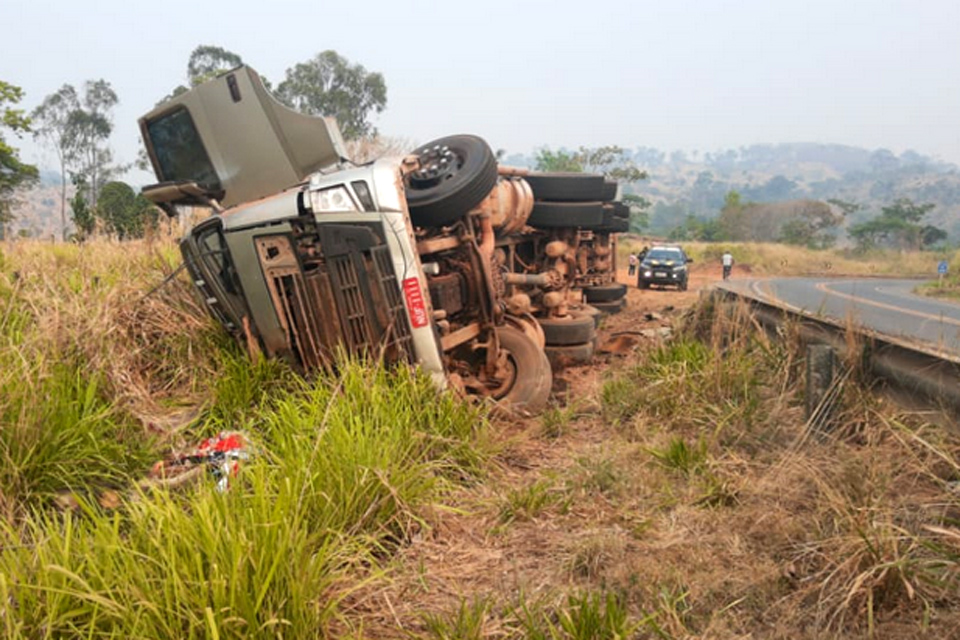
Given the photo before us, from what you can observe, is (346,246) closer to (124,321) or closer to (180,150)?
(124,321)

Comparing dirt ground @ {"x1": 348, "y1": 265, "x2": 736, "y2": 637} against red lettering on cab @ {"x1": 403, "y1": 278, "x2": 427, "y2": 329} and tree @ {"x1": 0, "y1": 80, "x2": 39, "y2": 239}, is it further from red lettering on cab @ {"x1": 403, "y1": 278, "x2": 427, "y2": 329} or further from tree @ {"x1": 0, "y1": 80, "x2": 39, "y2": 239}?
tree @ {"x1": 0, "y1": 80, "x2": 39, "y2": 239}

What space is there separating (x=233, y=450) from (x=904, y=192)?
580 ft

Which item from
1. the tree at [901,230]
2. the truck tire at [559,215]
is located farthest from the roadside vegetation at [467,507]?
the tree at [901,230]

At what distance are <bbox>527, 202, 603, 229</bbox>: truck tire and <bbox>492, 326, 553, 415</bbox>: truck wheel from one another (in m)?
3.11

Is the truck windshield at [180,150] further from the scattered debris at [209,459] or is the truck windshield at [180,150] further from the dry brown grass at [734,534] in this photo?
the dry brown grass at [734,534]

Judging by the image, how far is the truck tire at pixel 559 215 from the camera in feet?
28.6

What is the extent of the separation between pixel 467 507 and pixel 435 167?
11.1 feet

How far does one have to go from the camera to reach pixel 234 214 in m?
5.23

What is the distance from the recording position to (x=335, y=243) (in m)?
4.84

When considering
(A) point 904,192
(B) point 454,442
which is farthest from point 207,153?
(A) point 904,192

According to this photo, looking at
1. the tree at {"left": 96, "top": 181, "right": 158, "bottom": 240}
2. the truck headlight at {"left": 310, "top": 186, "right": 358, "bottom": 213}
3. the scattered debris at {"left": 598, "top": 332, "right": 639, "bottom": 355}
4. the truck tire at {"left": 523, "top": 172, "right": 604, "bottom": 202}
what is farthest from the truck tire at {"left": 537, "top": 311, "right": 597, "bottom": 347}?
the tree at {"left": 96, "top": 181, "right": 158, "bottom": 240}

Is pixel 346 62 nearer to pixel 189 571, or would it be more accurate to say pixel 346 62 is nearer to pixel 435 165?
pixel 435 165

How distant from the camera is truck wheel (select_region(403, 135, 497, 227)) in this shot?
557 cm

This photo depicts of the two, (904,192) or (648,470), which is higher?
(648,470)
